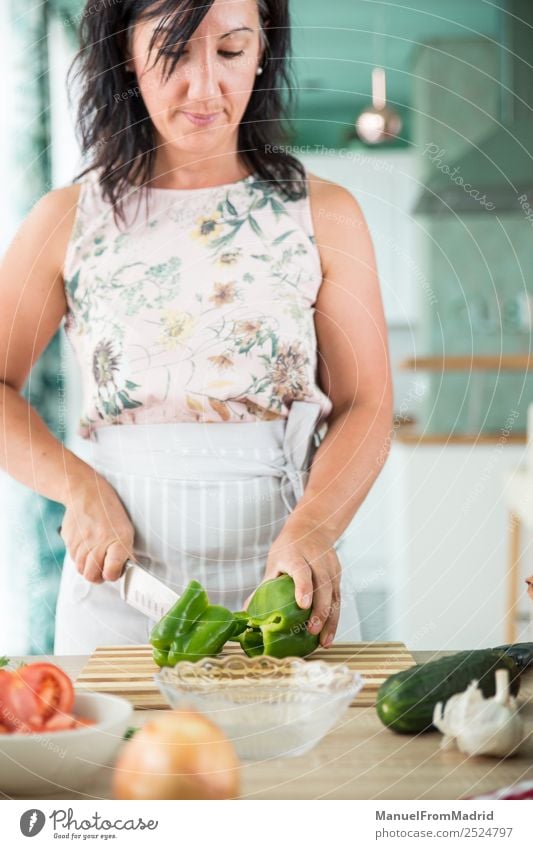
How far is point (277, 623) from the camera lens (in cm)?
51

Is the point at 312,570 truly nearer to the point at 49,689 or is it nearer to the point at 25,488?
the point at 49,689

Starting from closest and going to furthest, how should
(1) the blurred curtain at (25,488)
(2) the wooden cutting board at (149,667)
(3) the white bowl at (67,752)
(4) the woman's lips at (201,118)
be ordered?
1. (3) the white bowl at (67,752)
2. (2) the wooden cutting board at (149,667)
3. (4) the woman's lips at (201,118)
4. (1) the blurred curtain at (25,488)

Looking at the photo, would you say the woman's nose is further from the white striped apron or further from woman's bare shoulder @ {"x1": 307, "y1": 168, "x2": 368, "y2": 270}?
the white striped apron

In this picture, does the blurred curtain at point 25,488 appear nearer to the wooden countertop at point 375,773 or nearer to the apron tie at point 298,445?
the apron tie at point 298,445

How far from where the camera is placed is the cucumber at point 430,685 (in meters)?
0.43

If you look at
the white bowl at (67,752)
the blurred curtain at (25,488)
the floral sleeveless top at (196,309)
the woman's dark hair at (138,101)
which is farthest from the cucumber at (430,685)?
the blurred curtain at (25,488)

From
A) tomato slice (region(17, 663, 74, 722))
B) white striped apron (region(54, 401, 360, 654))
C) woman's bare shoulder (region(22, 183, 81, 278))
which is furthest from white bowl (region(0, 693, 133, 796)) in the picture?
woman's bare shoulder (region(22, 183, 81, 278))

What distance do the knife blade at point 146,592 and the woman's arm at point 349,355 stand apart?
0.11 m

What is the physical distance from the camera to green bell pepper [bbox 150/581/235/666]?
0.52 metres

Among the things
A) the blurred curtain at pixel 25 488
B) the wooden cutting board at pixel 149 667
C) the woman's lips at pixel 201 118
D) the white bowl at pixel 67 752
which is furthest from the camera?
the blurred curtain at pixel 25 488

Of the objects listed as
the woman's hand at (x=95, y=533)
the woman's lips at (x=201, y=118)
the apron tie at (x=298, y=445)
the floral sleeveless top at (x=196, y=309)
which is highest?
the woman's lips at (x=201, y=118)

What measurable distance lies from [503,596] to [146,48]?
56.6 inches

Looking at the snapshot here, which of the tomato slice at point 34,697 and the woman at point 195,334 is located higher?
the woman at point 195,334

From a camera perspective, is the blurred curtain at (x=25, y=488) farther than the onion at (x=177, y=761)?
Yes
